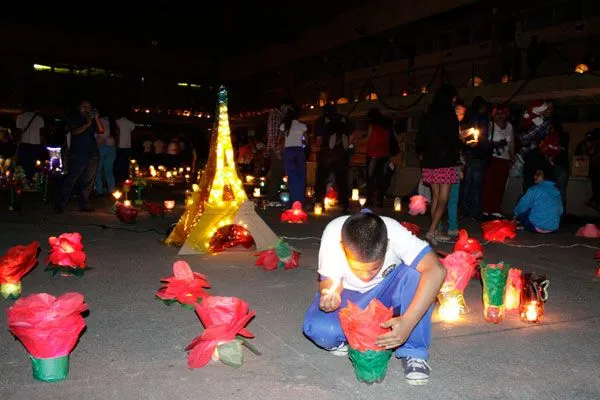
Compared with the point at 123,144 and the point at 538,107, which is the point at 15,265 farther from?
the point at 123,144

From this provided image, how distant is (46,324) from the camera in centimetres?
270

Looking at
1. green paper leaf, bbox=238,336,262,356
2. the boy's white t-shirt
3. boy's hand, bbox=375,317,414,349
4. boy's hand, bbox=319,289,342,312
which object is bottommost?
green paper leaf, bbox=238,336,262,356

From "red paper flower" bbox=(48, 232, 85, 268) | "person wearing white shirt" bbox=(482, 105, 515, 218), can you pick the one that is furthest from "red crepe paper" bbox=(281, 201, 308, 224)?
"red paper flower" bbox=(48, 232, 85, 268)

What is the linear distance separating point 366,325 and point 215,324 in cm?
82

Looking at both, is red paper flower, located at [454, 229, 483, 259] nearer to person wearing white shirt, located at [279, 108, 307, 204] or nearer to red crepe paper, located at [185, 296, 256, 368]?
red crepe paper, located at [185, 296, 256, 368]

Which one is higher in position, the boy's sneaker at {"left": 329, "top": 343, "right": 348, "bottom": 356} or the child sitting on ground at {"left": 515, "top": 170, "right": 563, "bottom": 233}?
the child sitting on ground at {"left": 515, "top": 170, "right": 563, "bottom": 233}

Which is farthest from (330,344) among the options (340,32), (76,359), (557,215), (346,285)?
(340,32)

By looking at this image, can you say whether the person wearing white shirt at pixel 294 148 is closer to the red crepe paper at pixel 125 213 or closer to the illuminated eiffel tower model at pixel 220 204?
the red crepe paper at pixel 125 213

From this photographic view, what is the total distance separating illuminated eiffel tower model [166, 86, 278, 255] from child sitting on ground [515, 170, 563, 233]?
4.50 m

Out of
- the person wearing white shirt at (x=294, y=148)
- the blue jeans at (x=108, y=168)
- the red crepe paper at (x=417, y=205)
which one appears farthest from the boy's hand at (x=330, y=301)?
the blue jeans at (x=108, y=168)

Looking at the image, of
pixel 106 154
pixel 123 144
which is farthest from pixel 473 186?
pixel 123 144

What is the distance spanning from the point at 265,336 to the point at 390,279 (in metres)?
0.99

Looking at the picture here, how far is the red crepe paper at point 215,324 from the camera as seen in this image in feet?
9.90

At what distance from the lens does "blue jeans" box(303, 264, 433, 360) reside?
293 cm
